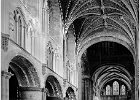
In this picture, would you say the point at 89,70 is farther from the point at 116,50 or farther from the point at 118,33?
the point at 118,33

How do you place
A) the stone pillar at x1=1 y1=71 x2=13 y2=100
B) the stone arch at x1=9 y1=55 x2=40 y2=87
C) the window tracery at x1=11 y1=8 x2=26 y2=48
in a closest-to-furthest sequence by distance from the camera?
the stone pillar at x1=1 y1=71 x2=13 y2=100 → the window tracery at x1=11 y1=8 x2=26 y2=48 → the stone arch at x1=9 y1=55 x2=40 y2=87

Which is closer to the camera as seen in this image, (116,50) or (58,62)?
(58,62)

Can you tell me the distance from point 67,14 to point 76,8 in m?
1.12

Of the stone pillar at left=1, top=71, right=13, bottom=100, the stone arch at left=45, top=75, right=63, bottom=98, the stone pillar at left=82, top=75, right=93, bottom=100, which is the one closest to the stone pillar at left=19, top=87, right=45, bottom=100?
the stone pillar at left=1, top=71, right=13, bottom=100

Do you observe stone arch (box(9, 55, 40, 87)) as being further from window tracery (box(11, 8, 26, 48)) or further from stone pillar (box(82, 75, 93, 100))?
stone pillar (box(82, 75, 93, 100))

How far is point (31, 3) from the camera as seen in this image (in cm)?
2155

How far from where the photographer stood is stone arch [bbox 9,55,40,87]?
19.6 m

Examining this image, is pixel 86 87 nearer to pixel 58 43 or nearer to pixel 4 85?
pixel 58 43

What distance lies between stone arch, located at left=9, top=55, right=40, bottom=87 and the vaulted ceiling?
997cm

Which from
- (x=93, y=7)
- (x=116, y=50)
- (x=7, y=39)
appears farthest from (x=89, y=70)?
(x=7, y=39)

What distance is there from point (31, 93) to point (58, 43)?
8.45m

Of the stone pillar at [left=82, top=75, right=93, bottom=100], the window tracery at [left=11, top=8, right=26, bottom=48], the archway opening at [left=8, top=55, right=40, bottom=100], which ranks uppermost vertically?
the window tracery at [left=11, top=8, right=26, bottom=48]

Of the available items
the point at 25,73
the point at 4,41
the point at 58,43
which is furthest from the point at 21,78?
the point at 58,43

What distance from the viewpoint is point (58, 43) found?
28.3 metres
